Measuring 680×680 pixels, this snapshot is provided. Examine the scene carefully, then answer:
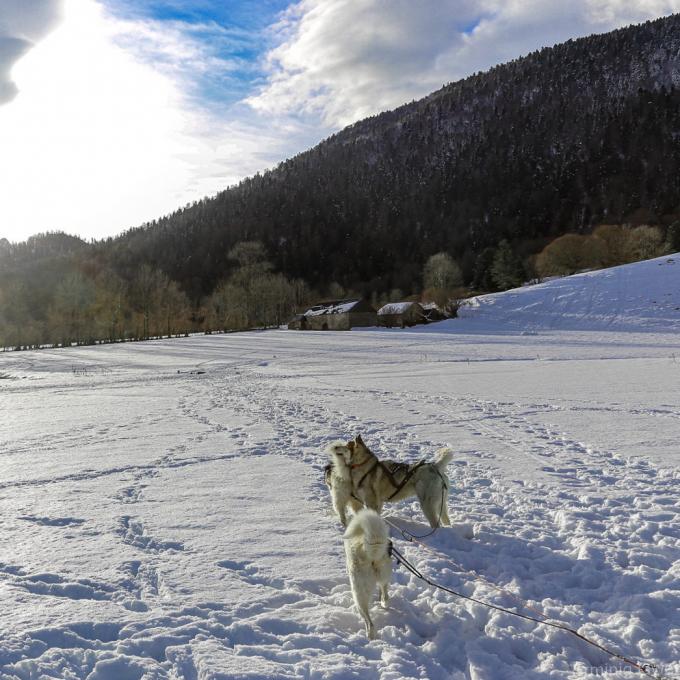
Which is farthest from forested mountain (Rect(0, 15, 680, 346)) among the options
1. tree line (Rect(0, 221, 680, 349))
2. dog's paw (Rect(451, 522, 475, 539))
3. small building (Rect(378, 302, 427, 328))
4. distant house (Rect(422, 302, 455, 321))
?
dog's paw (Rect(451, 522, 475, 539))

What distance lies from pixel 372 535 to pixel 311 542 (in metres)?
1.95

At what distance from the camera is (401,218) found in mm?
165000

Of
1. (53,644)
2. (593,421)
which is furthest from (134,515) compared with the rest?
(593,421)

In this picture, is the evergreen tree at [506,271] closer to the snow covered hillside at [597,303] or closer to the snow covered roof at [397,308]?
the snow covered hillside at [597,303]

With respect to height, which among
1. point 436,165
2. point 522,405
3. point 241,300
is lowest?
point 522,405

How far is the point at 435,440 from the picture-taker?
10.5 m

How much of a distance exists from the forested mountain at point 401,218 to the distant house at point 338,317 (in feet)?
50.8

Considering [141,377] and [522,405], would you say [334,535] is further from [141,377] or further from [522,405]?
[141,377]

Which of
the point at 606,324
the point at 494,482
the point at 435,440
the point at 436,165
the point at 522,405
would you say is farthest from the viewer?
the point at 436,165

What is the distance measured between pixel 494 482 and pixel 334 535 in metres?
3.04

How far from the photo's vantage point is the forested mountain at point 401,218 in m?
99.9

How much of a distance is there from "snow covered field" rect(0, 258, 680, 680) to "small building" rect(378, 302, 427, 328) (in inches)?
2086

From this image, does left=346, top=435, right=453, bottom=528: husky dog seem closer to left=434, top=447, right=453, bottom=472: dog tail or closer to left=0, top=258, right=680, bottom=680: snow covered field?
left=434, top=447, right=453, bottom=472: dog tail

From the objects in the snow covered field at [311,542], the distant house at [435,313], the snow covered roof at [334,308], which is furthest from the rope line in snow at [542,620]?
the snow covered roof at [334,308]
